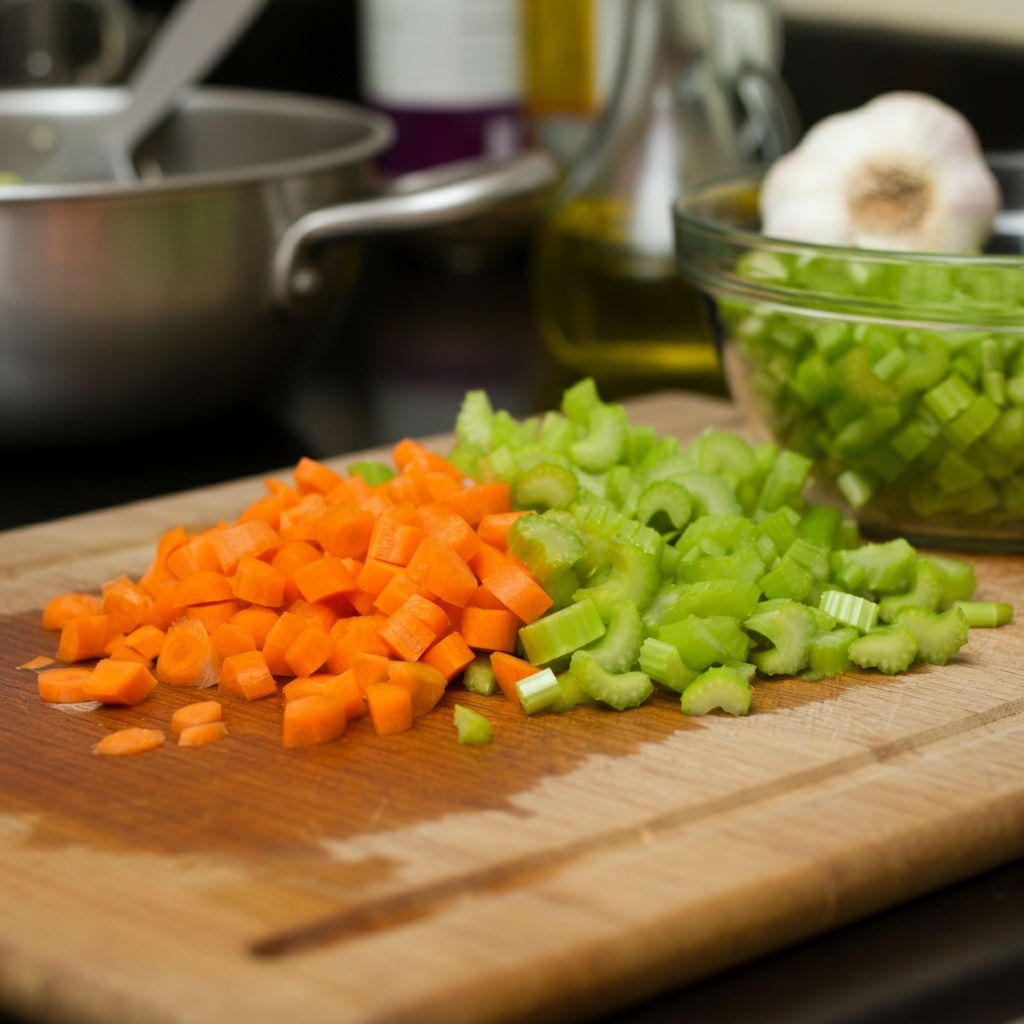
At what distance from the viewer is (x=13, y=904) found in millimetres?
918

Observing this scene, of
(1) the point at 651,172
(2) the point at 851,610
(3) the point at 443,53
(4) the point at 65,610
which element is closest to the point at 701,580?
(2) the point at 851,610

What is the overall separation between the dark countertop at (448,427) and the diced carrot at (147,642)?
0.50 meters

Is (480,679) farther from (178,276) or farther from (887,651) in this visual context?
(178,276)

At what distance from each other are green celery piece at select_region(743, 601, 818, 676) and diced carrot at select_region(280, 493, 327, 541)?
39 cm

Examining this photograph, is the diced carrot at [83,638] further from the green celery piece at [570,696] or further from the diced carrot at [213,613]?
the green celery piece at [570,696]

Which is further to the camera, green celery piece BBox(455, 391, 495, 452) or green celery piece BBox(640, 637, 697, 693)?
green celery piece BBox(455, 391, 495, 452)

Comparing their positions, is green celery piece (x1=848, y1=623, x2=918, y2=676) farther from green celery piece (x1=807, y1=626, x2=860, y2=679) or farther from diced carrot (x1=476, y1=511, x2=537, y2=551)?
diced carrot (x1=476, y1=511, x2=537, y2=551)

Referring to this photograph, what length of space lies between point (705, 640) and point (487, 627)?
0.18 meters

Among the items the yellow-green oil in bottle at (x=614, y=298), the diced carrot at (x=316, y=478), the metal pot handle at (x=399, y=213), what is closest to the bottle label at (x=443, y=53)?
the yellow-green oil in bottle at (x=614, y=298)

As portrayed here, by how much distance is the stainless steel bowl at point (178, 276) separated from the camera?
5.47 ft

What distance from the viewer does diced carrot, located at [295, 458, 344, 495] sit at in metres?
1.46

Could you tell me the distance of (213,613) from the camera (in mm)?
1320

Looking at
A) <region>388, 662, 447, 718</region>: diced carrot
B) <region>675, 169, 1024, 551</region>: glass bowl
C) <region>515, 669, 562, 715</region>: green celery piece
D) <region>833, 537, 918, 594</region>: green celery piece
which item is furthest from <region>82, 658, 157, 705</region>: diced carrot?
<region>675, 169, 1024, 551</region>: glass bowl

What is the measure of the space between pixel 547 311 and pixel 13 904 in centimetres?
147
